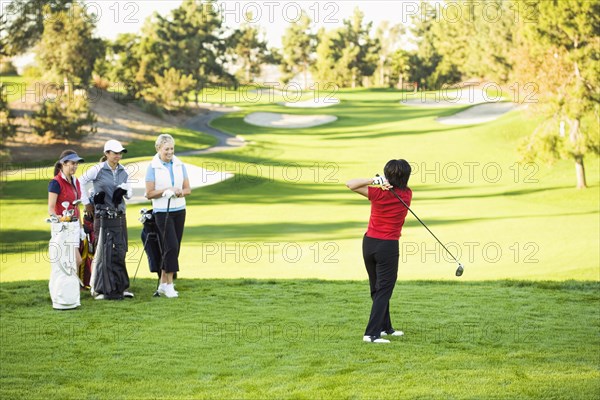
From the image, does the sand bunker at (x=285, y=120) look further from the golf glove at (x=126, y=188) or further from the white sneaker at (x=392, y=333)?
the white sneaker at (x=392, y=333)

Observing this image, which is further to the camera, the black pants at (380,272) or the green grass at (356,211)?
the green grass at (356,211)

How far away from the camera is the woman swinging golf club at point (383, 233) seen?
7.72 metres

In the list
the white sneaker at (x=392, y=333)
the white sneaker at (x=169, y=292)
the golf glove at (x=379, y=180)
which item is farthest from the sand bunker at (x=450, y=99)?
the golf glove at (x=379, y=180)

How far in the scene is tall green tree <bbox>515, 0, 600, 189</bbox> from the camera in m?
27.9

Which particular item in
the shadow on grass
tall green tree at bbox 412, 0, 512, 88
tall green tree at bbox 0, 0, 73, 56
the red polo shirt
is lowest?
the shadow on grass

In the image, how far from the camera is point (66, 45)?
46219 mm

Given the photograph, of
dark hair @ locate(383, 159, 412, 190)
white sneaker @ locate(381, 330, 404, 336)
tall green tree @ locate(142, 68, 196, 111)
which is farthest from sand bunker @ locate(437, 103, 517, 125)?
dark hair @ locate(383, 159, 412, 190)

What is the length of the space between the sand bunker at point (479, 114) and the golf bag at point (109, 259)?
45.4m

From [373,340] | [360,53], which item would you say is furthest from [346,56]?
[373,340]

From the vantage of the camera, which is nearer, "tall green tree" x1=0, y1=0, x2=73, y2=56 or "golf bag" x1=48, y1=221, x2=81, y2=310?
"golf bag" x1=48, y1=221, x2=81, y2=310

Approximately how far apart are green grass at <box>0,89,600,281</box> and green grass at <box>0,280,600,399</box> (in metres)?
4.90

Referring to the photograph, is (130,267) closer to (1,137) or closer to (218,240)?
(218,240)

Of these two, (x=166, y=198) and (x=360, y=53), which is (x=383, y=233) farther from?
(x=360, y=53)

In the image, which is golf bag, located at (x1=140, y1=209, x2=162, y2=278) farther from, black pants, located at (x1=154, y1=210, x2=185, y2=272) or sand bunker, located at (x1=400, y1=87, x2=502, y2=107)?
sand bunker, located at (x1=400, y1=87, x2=502, y2=107)
